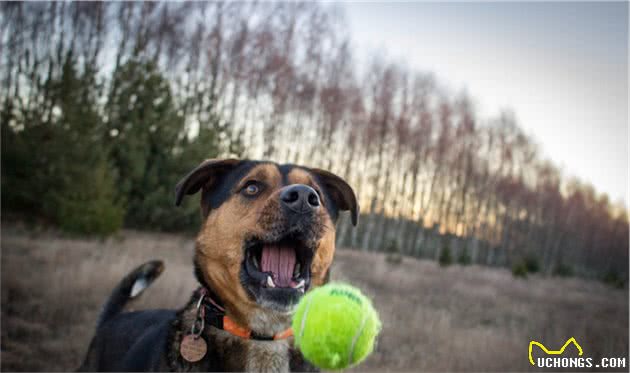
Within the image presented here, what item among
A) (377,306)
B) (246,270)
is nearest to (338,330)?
(246,270)

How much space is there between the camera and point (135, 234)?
→ 49.2ft

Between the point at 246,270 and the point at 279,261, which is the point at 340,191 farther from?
the point at 246,270

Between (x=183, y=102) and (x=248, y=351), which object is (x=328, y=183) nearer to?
(x=248, y=351)

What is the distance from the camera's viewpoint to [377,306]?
31.2ft

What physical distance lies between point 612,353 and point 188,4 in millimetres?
20650

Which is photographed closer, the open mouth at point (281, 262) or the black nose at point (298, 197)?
the black nose at point (298, 197)

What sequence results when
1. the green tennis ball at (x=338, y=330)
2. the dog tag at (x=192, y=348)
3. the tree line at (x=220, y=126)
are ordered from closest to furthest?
the green tennis ball at (x=338, y=330) → the dog tag at (x=192, y=348) → the tree line at (x=220, y=126)

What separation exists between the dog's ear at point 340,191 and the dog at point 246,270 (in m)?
0.09

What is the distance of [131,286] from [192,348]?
152cm

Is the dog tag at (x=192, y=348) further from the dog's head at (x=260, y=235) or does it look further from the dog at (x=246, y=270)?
the dog's head at (x=260, y=235)

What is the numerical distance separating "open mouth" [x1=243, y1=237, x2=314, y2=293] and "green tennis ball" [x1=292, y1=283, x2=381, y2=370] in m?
0.77

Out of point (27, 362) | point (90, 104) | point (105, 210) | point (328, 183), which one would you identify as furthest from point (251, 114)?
point (328, 183)

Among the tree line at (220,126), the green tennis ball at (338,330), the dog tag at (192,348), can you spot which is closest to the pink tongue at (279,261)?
the dog tag at (192,348)

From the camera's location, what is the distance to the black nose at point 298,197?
2.62 m
